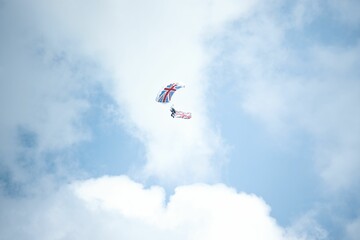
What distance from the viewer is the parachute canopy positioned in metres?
70.6

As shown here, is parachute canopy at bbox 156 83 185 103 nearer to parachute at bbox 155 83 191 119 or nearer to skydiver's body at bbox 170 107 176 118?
parachute at bbox 155 83 191 119

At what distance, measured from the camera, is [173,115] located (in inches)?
2847

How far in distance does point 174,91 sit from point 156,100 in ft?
13.4

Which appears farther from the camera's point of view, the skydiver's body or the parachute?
the skydiver's body

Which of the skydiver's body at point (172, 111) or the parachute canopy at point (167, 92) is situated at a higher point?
the parachute canopy at point (167, 92)

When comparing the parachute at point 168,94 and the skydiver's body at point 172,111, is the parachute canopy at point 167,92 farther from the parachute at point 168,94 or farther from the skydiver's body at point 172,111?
the skydiver's body at point 172,111

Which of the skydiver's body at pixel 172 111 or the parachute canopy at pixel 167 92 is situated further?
the skydiver's body at pixel 172 111

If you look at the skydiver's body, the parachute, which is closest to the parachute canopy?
the parachute

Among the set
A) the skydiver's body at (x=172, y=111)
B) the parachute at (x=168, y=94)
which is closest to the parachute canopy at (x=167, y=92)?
the parachute at (x=168, y=94)

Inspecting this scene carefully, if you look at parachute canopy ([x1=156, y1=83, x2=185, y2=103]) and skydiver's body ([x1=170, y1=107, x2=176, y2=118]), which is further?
skydiver's body ([x1=170, y1=107, x2=176, y2=118])

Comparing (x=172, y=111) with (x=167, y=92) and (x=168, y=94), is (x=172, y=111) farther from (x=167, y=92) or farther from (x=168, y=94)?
(x=167, y=92)

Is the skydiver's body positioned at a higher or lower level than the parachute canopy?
lower

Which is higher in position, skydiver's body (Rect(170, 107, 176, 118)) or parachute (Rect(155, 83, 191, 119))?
parachute (Rect(155, 83, 191, 119))

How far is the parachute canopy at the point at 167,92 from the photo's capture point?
70.6 meters
